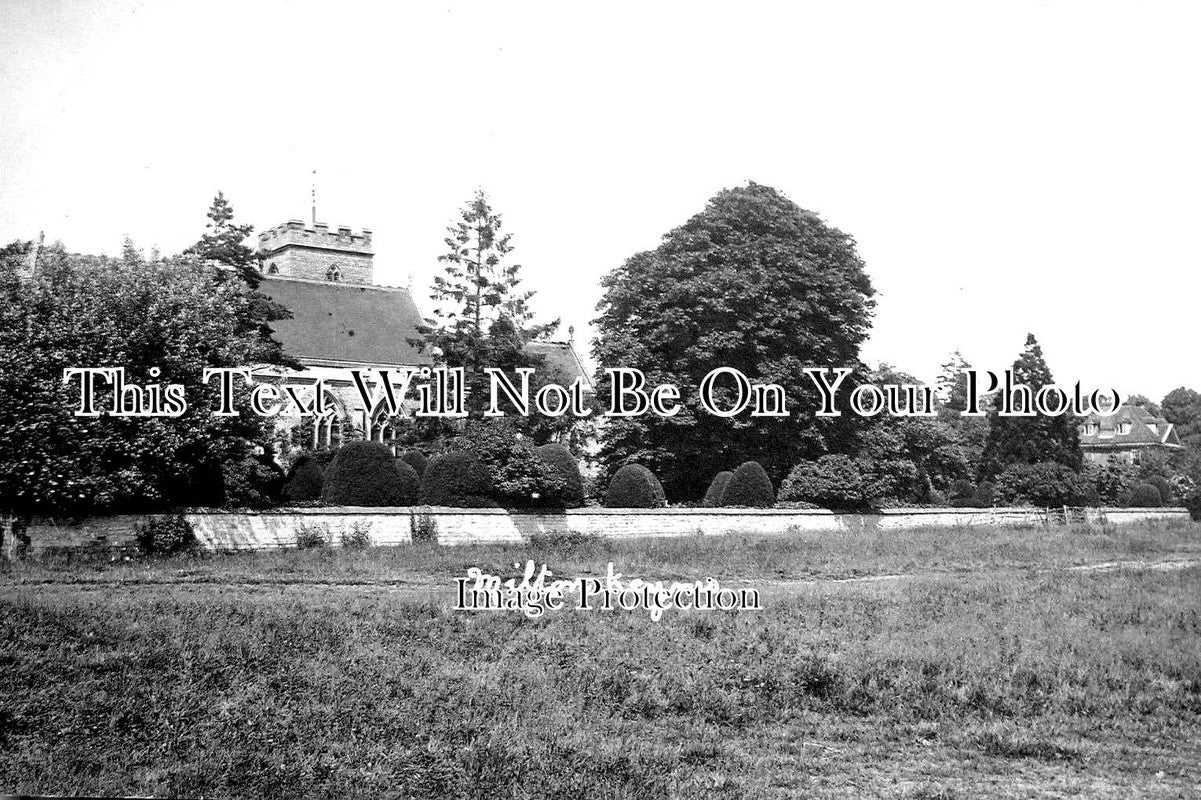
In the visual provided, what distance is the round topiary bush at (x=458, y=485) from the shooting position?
16.7 metres

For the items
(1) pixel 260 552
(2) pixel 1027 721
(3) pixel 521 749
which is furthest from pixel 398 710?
(1) pixel 260 552

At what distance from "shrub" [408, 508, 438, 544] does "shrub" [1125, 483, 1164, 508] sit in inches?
404

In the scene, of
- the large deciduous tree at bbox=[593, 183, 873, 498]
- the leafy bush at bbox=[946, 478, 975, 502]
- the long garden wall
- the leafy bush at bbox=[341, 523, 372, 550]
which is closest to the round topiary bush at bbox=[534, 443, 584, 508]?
the long garden wall

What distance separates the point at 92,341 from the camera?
404 inches

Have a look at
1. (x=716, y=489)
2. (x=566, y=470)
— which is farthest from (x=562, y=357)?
(x=566, y=470)

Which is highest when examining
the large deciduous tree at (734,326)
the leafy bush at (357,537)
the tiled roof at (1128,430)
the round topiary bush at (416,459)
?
the large deciduous tree at (734,326)

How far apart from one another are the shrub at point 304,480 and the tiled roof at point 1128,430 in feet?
36.3

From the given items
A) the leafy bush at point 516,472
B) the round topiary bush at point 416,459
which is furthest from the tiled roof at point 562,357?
the leafy bush at point 516,472

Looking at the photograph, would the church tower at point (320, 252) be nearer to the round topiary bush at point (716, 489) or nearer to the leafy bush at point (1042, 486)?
the round topiary bush at point (716, 489)

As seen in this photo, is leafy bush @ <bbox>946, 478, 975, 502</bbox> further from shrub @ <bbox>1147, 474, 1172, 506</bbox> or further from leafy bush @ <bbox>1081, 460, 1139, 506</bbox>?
shrub @ <bbox>1147, 474, 1172, 506</bbox>

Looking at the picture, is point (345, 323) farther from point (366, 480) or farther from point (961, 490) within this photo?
point (961, 490)

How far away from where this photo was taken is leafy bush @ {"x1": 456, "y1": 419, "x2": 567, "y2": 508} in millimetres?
16625

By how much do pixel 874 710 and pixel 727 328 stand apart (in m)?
8.83

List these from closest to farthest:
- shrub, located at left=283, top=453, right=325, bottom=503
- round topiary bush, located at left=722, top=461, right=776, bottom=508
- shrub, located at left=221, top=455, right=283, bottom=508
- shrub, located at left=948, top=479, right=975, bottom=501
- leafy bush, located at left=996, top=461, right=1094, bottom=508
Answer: shrub, located at left=221, top=455, right=283, bottom=508, shrub, located at left=283, top=453, right=325, bottom=503, round topiary bush, located at left=722, top=461, right=776, bottom=508, leafy bush, located at left=996, top=461, right=1094, bottom=508, shrub, located at left=948, top=479, right=975, bottom=501
